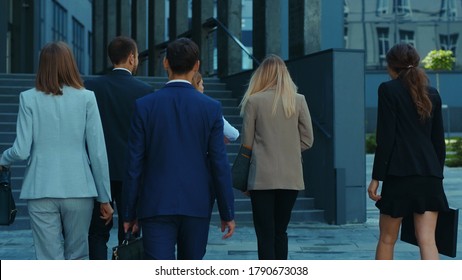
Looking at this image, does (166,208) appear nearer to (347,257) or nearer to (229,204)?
(229,204)

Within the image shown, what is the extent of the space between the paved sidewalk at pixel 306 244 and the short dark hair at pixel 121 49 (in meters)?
3.12

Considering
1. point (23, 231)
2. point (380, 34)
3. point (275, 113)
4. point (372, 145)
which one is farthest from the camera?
point (380, 34)

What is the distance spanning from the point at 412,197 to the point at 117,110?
211 cm

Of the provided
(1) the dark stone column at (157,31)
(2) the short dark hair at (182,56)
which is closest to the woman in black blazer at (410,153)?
(2) the short dark hair at (182,56)

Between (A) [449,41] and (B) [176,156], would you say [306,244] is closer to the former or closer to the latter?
(B) [176,156]

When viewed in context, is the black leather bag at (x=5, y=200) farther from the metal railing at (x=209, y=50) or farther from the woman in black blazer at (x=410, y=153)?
the metal railing at (x=209, y=50)

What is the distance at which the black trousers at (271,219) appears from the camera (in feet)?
23.0

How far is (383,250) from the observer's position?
21.5 ft

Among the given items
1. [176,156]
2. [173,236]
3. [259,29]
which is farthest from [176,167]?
[259,29]

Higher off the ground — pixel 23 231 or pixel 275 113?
pixel 275 113

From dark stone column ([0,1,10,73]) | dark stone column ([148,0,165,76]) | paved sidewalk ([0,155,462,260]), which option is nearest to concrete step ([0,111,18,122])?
paved sidewalk ([0,155,462,260])

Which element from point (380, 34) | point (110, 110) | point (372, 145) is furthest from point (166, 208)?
point (380, 34)

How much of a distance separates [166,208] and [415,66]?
230 cm

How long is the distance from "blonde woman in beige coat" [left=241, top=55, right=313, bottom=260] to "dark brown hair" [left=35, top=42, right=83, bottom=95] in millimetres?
1710
